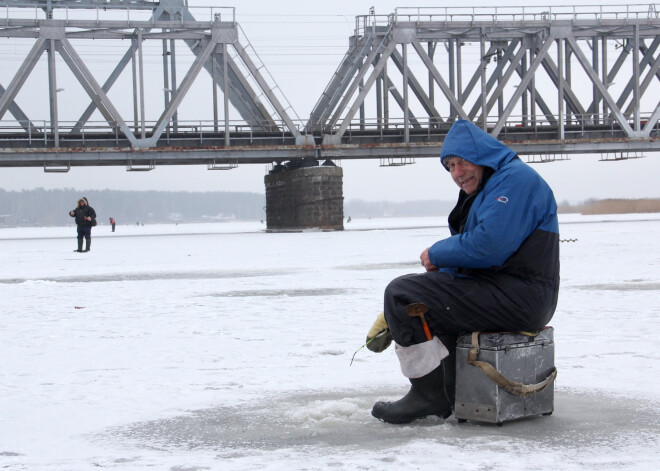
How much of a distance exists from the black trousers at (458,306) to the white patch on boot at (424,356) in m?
0.04

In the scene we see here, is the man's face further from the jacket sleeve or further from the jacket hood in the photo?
the jacket sleeve

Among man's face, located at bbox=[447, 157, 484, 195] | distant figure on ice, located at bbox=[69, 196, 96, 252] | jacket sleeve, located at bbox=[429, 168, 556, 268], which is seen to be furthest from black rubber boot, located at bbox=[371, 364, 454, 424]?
distant figure on ice, located at bbox=[69, 196, 96, 252]

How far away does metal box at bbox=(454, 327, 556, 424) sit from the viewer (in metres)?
4.10

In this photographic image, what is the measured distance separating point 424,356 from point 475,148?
39.3 inches

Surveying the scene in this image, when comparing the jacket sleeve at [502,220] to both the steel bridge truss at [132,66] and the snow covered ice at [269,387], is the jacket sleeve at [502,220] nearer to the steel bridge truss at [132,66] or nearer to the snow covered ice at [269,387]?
the snow covered ice at [269,387]

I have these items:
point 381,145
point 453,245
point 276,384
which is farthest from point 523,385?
point 381,145

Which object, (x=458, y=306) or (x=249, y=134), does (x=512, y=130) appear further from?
(x=458, y=306)

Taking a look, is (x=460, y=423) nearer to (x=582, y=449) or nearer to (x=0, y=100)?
(x=582, y=449)

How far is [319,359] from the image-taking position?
19.9 feet

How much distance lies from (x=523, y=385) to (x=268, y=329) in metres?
3.66

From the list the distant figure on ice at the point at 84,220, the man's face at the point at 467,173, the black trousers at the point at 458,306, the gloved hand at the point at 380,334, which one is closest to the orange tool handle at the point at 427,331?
the black trousers at the point at 458,306

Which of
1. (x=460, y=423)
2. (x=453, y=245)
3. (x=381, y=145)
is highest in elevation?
(x=381, y=145)

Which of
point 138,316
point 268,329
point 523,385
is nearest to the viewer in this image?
point 523,385

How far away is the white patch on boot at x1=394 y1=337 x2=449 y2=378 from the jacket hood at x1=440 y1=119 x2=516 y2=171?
861mm
